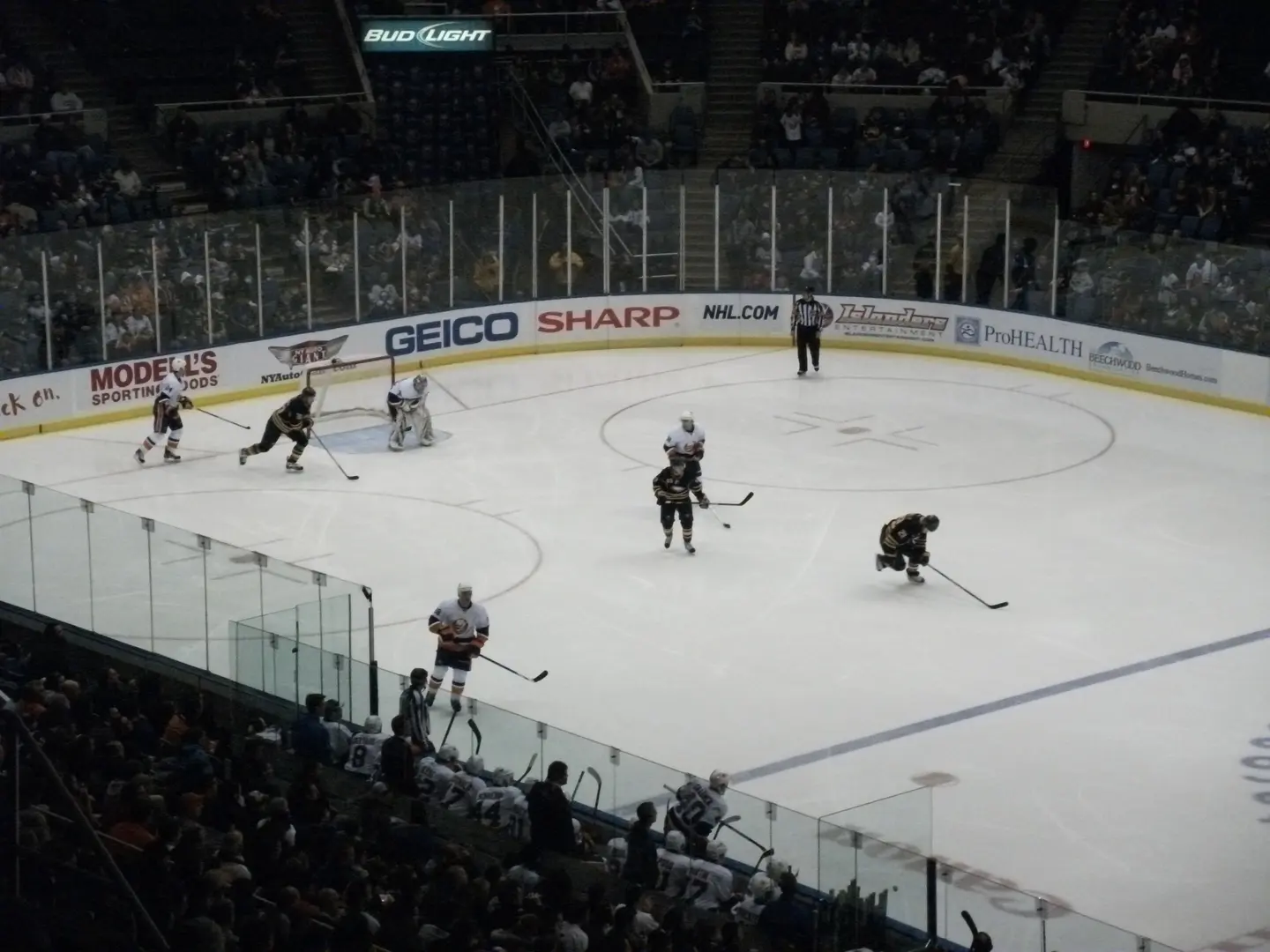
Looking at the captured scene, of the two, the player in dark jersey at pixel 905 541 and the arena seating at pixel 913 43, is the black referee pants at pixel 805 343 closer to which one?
the arena seating at pixel 913 43

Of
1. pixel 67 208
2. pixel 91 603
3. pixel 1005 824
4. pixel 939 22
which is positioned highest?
pixel 939 22

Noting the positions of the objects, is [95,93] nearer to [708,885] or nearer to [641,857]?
[641,857]

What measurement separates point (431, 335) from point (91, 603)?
1349cm

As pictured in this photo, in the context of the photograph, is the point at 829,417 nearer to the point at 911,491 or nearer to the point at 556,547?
the point at 911,491

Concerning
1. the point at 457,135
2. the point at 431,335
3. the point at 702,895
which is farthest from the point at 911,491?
the point at 457,135

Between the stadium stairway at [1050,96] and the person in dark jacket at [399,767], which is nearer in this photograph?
the person in dark jacket at [399,767]

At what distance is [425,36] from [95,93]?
498cm

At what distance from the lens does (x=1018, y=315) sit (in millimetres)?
27391

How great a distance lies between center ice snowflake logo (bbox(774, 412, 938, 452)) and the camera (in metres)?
23.4

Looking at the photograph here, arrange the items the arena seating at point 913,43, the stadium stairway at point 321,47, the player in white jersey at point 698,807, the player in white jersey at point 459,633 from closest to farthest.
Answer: the player in white jersey at point 698,807
the player in white jersey at point 459,633
the arena seating at point 913,43
the stadium stairway at point 321,47

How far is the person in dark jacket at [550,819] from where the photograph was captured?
10.9 metres

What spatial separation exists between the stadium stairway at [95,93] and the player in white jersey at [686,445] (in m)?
12.1

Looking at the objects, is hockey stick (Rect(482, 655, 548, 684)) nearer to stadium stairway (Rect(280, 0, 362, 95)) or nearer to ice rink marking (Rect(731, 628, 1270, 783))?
ice rink marking (Rect(731, 628, 1270, 783))

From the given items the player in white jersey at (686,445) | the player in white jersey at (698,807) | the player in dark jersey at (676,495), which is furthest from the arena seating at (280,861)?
the player in white jersey at (686,445)
